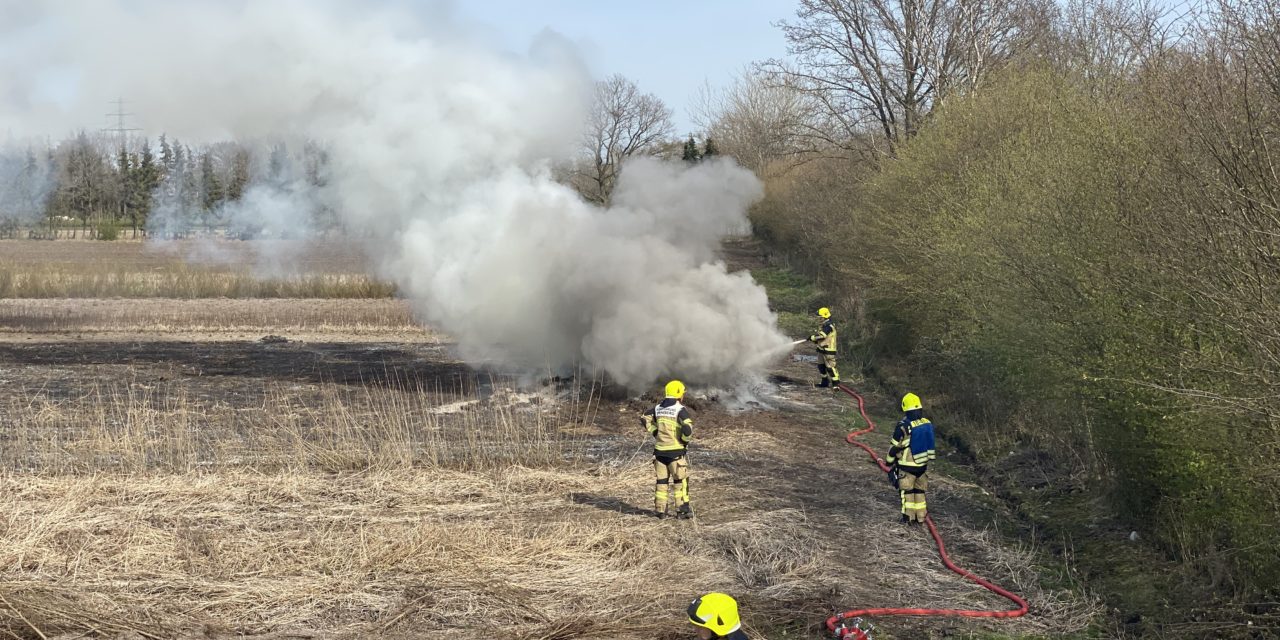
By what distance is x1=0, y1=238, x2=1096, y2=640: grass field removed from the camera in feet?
32.1

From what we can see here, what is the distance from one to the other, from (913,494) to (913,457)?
50cm

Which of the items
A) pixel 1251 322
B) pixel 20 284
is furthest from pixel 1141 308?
pixel 20 284

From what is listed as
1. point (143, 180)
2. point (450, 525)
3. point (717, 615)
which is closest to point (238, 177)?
point (143, 180)

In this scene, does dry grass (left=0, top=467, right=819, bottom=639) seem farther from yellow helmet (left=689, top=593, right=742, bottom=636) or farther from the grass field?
yellow helmet (left=689, top=593, right=742, bottom=636)

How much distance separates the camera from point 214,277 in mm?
39000

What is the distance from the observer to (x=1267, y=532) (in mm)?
8781

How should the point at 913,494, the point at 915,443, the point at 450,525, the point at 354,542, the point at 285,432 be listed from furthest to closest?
1. the point at 285,432
2. the point at 913,494
3. the point at 915,443
4. the point at 450,525
5. the point at 354,542

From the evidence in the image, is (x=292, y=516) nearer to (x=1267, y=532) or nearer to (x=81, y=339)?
(x=1267, y=532)

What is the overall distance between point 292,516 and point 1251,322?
10815mm

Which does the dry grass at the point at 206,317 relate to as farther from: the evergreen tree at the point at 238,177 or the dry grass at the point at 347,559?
the dry grass at the point at 347,559

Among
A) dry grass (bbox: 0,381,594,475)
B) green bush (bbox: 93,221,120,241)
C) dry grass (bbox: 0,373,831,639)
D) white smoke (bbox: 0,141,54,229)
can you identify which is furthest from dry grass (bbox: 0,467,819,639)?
green bush (bbox: 93,221,120,241)

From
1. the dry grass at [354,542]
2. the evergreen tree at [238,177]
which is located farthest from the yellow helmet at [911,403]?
the evergreen tree at [238,177]

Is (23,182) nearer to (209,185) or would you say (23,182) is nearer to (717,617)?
(209,185)

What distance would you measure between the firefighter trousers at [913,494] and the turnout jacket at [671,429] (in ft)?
9.35
